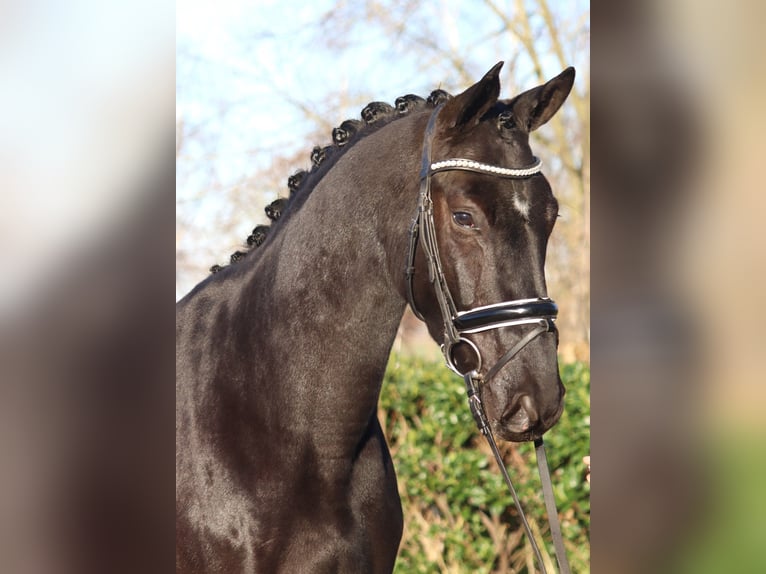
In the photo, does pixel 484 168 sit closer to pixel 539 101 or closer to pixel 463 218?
pixel 463 218

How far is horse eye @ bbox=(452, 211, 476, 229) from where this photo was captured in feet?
6.61

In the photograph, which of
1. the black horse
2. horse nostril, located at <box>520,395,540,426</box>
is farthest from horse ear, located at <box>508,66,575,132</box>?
horse nostril, located at <box>520,395,540,426</box>

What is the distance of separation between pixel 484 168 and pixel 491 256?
0.81 feet

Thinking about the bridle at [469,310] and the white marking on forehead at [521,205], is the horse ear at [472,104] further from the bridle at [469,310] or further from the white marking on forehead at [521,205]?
the white marking on forehead at [521,205]

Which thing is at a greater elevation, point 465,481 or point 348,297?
point 348,297

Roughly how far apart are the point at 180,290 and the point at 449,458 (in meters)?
2.62

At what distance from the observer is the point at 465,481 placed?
4.33m

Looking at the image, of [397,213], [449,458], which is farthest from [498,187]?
[449,458]

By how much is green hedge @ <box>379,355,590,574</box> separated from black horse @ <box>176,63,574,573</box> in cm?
201

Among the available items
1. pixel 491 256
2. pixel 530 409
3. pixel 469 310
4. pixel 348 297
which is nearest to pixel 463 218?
pixel 491 256

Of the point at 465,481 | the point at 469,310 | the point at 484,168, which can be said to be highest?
the point at 484,168
